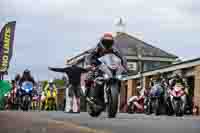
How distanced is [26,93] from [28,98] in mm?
229

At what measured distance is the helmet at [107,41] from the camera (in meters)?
11.6

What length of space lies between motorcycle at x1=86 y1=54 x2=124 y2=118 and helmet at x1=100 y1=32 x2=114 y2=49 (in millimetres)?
226

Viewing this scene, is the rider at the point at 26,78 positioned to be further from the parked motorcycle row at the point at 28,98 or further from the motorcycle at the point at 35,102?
the motorcycle at the point at 35,102

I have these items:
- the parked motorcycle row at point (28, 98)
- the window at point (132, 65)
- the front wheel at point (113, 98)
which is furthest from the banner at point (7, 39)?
the window at point (132, 65)

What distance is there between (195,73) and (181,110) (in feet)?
39.4

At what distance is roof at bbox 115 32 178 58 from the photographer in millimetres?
76606

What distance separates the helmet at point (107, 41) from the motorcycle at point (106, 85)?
0.74 ft

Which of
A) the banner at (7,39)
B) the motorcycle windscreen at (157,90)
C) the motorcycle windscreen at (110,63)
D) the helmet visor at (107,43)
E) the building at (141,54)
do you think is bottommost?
the motorcycle windscreen at (157,90)

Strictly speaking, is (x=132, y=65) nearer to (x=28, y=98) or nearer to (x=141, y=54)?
(x=141, y=54)

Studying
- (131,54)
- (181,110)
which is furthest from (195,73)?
(131,54)

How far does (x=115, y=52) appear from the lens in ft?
38.9

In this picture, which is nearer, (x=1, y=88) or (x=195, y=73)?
(x=1, y=88)

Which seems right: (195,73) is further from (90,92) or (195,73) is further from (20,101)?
(90,92)

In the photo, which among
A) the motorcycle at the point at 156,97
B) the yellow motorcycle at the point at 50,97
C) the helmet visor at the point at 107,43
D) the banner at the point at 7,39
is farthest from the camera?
the banner at the point at 7,39
